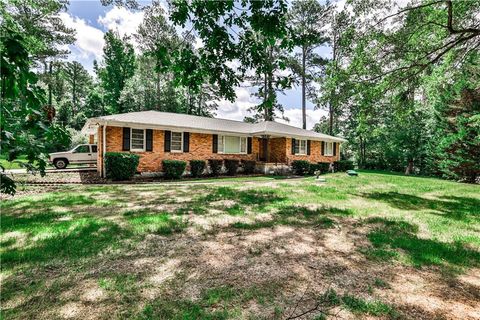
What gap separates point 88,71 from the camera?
158 feet

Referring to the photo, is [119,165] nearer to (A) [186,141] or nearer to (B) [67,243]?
(A) [186,141]

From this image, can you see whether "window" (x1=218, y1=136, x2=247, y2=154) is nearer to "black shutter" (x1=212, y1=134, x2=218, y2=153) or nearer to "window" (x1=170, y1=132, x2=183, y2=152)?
"black shutter" (x1=212, y1=134, x2=218, y2=153)

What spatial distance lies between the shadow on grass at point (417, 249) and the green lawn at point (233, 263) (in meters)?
0.02

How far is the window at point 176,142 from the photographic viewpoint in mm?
15467

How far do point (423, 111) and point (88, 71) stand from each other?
54741 mm

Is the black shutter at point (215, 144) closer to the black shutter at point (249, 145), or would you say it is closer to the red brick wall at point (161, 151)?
the red brick wall at point (161, 151)

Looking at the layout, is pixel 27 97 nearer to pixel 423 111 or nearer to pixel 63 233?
pixel 63 233

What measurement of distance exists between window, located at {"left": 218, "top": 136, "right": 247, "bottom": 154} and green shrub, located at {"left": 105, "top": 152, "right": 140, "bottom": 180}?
650 cm

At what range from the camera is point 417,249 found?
4.08m

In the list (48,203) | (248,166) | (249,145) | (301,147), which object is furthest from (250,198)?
(301,147)

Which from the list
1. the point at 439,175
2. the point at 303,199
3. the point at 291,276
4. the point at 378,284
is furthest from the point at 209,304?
the point at 439,175

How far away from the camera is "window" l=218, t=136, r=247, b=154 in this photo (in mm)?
17781

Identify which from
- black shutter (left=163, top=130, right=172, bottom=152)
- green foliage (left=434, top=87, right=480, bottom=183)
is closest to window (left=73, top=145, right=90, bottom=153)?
black shutter (left=163, top=130, right=172, bottom=152)

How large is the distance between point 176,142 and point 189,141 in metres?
0.84
